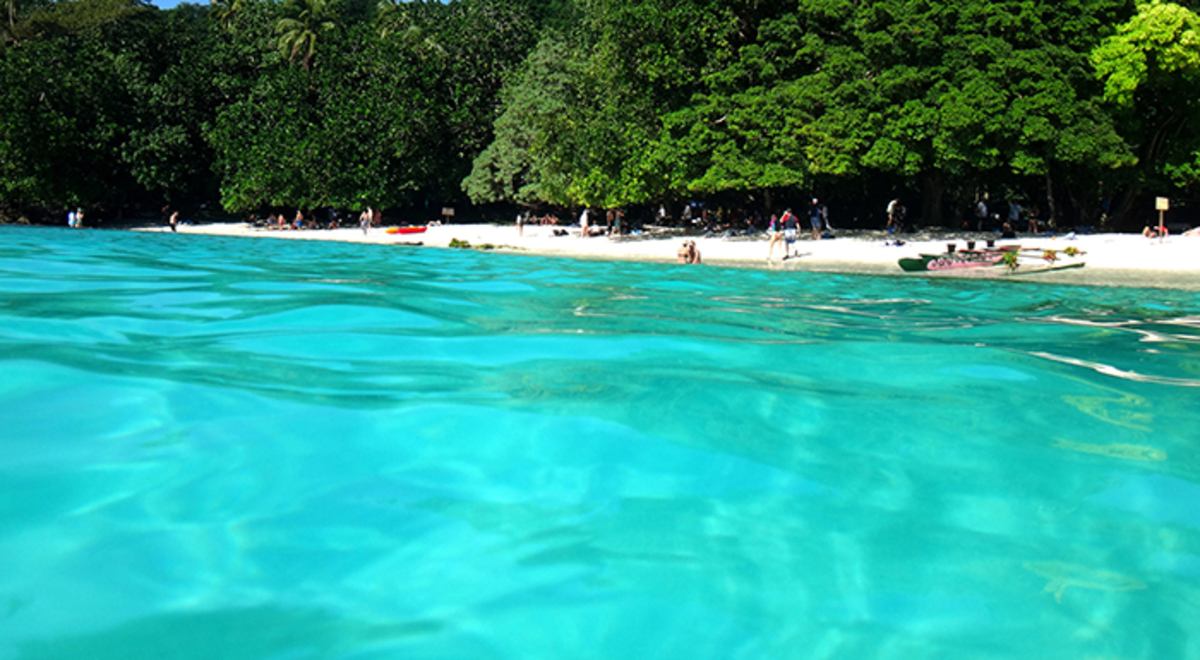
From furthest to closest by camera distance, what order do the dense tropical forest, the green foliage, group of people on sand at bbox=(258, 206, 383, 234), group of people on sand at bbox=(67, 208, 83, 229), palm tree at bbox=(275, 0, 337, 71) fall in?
palm tree at bbox=(275, 0, 337, 71) < group of people on sand at bbox=(258, 206, 383, 234) < group of people on sand at bbox=(67, 208, 83, 229) < the dense tropical forest < the green foliage

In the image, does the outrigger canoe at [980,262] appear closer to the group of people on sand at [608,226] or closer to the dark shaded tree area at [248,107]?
the group of people on sand at [608,226]

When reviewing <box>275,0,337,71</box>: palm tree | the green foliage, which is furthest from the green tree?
<box>275,0,337,71</box>: palm tree

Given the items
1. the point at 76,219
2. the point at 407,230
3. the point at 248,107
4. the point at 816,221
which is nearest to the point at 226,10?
the point at 248,107

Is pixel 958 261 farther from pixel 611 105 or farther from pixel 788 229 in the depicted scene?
pixel 611 105

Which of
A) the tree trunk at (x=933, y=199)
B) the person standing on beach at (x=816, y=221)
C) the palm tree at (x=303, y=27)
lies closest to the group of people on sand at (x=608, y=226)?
the person standing on beach at (x=816, y=221)

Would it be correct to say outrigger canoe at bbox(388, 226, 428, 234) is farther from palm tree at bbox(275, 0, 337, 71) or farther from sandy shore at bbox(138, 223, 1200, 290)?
palm tree at bbox(275, 0, 337, 71)

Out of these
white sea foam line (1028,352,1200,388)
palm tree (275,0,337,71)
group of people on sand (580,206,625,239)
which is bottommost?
white sea foam line (1028,352,1200,388)

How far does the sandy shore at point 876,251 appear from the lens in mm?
18719

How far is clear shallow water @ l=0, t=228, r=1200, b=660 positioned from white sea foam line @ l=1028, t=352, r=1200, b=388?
0.04 m

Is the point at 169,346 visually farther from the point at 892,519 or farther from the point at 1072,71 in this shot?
the point at 1072,71

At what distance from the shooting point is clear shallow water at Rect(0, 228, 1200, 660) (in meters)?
2.34

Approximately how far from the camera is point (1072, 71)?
2800 centimetres

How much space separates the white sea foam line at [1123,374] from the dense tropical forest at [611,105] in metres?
A: 23.7

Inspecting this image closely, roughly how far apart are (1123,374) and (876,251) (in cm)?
2190
